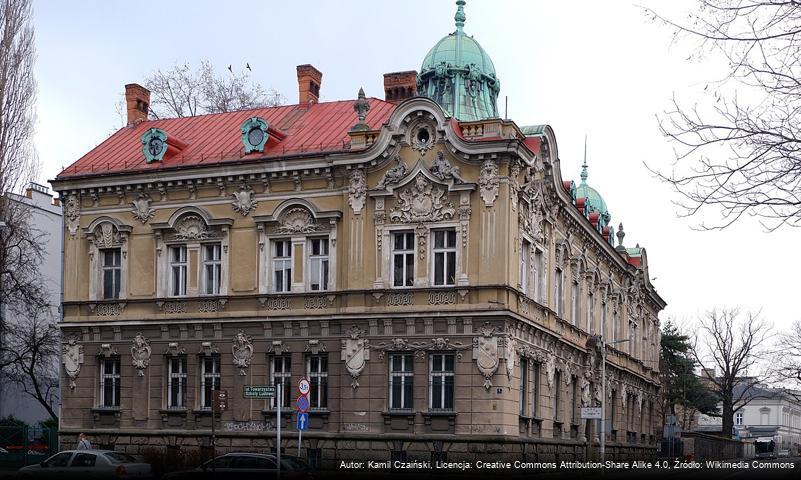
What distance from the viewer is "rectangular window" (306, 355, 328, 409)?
3991cm

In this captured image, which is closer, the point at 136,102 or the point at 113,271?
the point at 113,271

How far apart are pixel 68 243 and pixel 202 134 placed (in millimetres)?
7013

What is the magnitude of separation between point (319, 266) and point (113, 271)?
29.3 feet

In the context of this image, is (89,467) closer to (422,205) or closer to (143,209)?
(143,209)

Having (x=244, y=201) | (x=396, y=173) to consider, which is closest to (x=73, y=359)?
(x=244, y=201)

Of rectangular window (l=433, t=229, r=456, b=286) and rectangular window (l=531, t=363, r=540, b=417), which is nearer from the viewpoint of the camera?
rectangular window (l=433, t=229, r=456, b=286)

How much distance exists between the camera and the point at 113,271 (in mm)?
43969

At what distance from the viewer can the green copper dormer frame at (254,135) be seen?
4238 centimetres

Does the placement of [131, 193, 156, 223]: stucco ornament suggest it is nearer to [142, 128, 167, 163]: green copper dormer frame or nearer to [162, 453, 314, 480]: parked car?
[142, 128, 167, 163]: green copper dormer frame

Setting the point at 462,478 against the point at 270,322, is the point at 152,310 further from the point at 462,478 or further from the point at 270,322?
the point at 462,478

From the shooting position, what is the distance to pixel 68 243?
44531mm

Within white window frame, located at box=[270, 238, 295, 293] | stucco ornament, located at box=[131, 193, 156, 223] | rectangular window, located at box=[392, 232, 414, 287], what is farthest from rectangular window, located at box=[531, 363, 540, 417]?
stucco ornament, located at box=[131, 193, 156, 223]

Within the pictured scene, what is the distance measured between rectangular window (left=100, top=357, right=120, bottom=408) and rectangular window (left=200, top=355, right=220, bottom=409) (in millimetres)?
3728

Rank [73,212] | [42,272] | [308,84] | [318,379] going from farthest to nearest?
[42,272] → [308,84] → [73,212] → [318,379]
